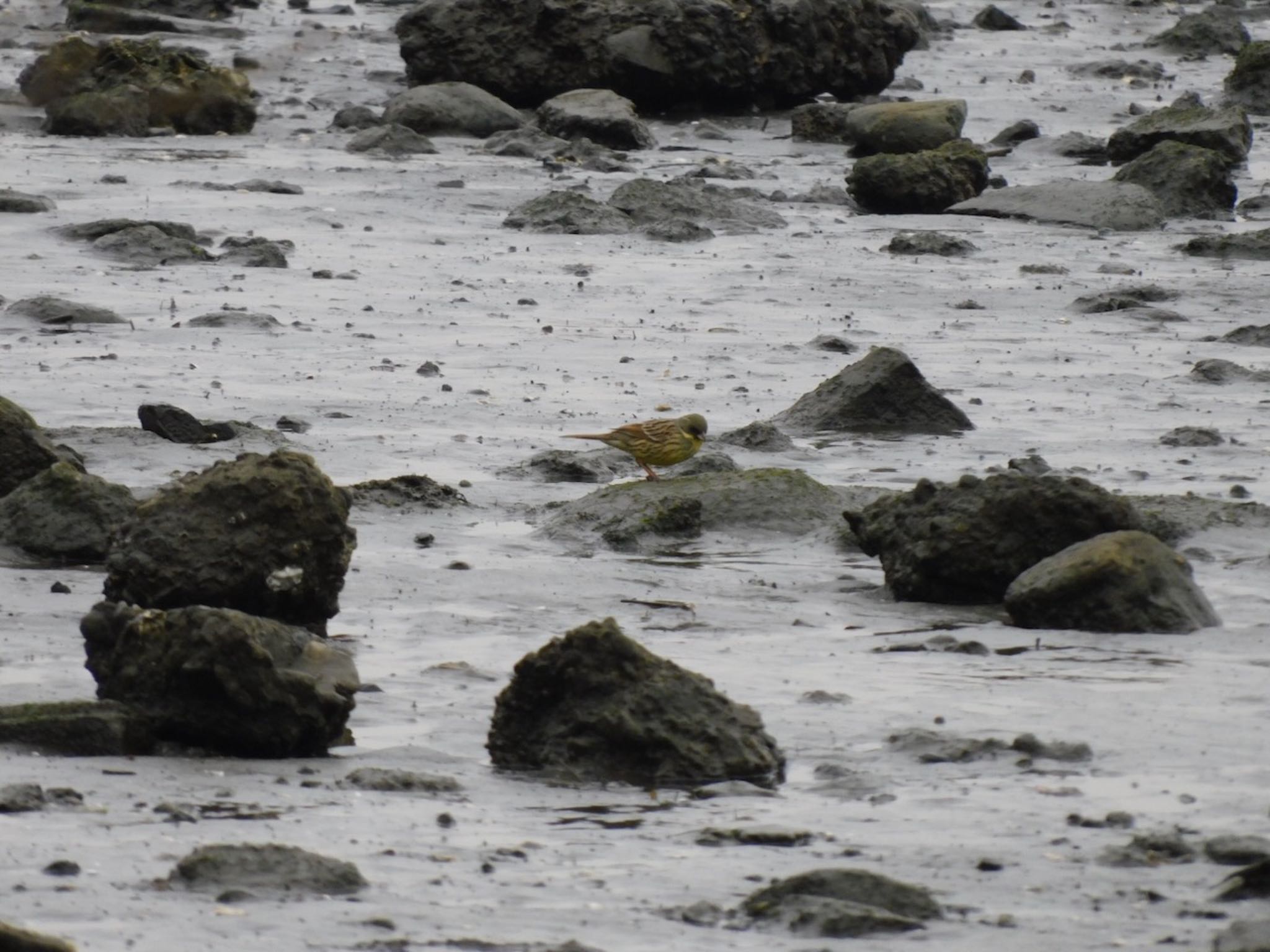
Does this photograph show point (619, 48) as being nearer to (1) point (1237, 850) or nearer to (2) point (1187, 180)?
(2) point (1187, 180)

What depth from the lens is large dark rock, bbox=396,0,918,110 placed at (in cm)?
1766

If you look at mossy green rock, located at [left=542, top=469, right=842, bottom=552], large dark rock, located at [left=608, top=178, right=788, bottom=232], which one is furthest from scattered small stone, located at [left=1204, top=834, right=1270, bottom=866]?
large dark rock, located at [left=608, top=178, right=788, bottom=232]

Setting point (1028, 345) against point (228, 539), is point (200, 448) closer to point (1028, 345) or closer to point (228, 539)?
point (228, 539)

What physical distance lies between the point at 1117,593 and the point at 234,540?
Answer: 81.6 inches

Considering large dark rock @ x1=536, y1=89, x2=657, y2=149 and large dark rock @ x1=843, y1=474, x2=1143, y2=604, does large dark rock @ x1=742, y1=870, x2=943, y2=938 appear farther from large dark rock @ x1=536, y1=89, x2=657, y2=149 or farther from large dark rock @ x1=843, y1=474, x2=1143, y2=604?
large dark rock @ x1=536, y1=89, x2=657, y2=149

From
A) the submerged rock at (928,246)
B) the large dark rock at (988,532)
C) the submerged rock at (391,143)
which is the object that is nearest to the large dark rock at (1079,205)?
the submerged rock at (928,246)

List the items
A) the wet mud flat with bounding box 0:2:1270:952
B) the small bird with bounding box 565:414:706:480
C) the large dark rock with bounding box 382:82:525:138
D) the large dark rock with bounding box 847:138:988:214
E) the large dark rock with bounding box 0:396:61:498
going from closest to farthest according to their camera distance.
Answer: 1. the wet mud flat with bounding box 0:2:1270:952
2. the large dark rock with bounding box 0:396:61:498
3. the small bird with bounding box 565:414:706:480
4. the large dark rock with bounding box 847:138:988:214
5. the large dark rock with bounding box 382:82:525:138

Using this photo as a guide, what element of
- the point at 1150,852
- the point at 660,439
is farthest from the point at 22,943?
the point at 660,439

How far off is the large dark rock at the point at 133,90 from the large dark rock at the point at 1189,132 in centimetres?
575

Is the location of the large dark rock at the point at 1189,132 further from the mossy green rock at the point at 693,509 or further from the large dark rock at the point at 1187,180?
the mossy green rock at the point at 693,509

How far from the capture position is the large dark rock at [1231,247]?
12.5 meters

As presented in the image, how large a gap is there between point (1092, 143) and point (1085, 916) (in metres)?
13.3

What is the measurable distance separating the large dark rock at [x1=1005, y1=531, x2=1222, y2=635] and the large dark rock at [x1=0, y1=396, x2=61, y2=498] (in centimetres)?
273

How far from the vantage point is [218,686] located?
4625 millimetres
